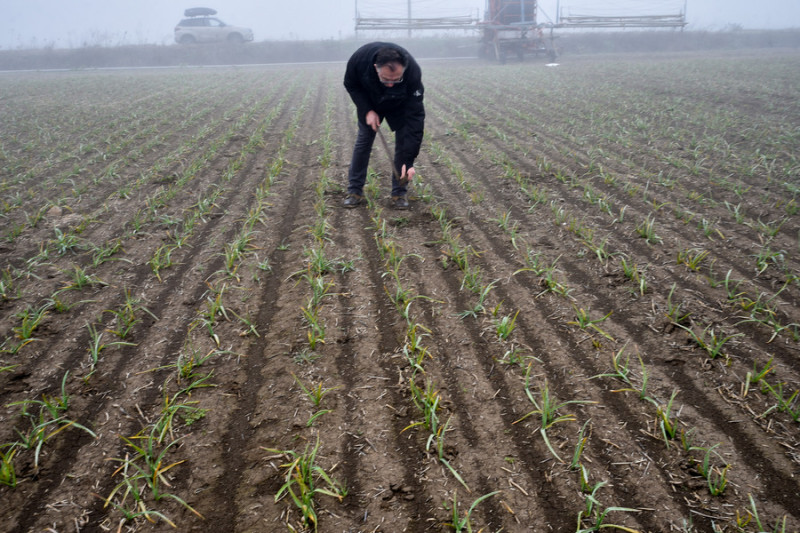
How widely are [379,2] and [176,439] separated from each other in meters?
28.0

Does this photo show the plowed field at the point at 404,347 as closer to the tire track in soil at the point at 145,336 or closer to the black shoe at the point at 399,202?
the tire track in soil at the point at 145,336

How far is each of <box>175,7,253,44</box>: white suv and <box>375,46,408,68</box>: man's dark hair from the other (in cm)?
2709

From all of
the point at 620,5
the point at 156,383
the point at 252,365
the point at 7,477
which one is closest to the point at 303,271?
the point at 252,365

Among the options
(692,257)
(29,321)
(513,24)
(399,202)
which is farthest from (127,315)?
(513,24)

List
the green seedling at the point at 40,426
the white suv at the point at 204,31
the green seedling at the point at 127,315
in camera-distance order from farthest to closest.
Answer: the white suv at the point at 204,31 → the green seedling at the point at 127,315 → the green seedling at the point at 40,426

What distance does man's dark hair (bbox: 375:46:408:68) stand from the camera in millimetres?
4223

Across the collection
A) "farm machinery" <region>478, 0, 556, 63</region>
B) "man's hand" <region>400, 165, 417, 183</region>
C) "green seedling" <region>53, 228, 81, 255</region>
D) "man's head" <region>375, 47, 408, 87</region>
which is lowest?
"green seedling" <region>53, 228, 81, 255</region>

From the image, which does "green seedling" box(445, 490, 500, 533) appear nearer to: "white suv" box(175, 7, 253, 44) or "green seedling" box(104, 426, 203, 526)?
"green seedling" box(104, 426, 203, 526)

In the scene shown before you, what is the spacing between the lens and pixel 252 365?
9.29 feet

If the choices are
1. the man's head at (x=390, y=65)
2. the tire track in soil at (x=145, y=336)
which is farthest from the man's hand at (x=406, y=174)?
the tire track in soil at (x=145, y=336)

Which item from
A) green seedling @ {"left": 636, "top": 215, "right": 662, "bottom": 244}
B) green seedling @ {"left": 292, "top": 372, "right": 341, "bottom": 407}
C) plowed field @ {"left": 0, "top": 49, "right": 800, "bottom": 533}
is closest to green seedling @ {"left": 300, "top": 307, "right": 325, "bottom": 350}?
plowed field @ {"left": 0, "top": 49, "right": 800, "bottom": 533}

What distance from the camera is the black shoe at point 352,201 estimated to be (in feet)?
17.0

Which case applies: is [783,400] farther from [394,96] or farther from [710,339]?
[394,96]

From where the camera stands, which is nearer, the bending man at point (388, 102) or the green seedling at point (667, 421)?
the green seedling at point (667, 421)
